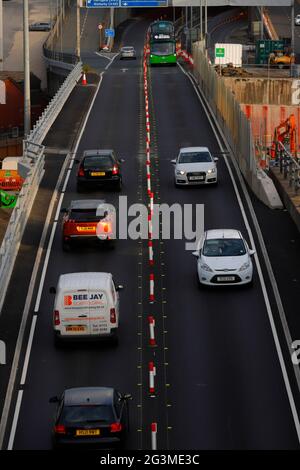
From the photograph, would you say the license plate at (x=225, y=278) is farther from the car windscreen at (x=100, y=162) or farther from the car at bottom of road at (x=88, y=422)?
the car windscreen at (x=100, y=162)

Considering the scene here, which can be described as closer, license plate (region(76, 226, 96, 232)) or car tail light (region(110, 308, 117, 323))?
car tail light (region(110, 308, 117, 323))

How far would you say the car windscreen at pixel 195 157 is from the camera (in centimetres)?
5347

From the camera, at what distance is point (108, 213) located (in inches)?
1688

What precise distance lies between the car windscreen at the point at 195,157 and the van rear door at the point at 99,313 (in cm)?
2062

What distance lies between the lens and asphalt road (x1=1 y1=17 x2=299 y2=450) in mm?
29328

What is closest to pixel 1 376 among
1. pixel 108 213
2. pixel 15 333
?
pixel 15 333

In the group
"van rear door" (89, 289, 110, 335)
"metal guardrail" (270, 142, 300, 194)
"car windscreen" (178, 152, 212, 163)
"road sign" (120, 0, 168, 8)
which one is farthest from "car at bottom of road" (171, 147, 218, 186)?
"road sign" (120, 0, 168, 8)

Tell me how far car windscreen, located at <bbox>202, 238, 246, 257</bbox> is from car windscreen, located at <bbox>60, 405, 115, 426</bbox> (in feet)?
42.4

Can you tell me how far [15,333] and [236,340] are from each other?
6142mm

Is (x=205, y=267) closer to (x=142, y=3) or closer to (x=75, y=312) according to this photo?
(x=75, y=312)

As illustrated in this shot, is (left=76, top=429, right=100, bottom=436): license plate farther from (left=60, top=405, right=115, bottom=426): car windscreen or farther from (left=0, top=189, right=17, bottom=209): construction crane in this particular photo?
(left=0, top=189, right=17, bottom=209): construction crane

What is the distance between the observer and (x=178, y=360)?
33688 mm

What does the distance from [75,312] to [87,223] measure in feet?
32.1

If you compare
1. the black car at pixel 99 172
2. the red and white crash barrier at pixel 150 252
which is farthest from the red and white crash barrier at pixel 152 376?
the black car at pixel 99 172
